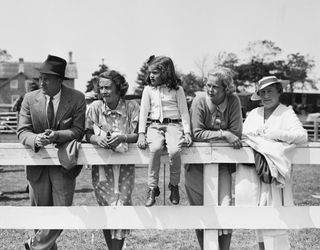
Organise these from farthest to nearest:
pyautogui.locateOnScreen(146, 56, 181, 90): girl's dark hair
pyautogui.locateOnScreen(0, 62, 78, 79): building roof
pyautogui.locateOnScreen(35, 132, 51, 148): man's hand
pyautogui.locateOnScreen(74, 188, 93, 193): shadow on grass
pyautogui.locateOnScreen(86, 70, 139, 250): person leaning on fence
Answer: pyautogui.locateOnScreen(0, 62, 78, 79): building roof
pyautogui.locateOnScreen(74, 188, 93, 193): shadow on grass
pyautogui.locateOnScreen(146, 56, 181, 90): girl's dark hair
pyautogui.locateOnScreen(86, 70, 139, 250): person leaning on fence
pyautogui.locateOnScreen(35, 132, 51, 148): man's hand

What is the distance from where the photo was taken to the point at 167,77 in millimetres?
4375

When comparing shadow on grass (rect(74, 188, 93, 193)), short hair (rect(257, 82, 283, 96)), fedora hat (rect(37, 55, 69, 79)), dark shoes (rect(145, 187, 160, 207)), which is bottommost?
shadow on grass (rect(74, 188, 93, 193))

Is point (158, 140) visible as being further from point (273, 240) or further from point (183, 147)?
point (273, 240)

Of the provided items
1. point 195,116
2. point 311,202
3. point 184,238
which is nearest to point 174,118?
point 195,116

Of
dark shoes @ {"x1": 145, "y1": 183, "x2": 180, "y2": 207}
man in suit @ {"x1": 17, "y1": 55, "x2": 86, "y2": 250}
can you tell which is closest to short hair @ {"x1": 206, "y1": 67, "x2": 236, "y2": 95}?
dark shoes @ {"x1": 145, "y1": 183, "x2": 180, "y2": 207}

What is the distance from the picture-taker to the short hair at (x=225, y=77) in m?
4.17

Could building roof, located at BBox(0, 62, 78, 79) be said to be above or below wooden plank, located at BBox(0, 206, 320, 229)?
above

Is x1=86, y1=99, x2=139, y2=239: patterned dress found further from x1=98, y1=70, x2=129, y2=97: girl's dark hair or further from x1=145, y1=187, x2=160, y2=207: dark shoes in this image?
x1=145, y1=187, x2=160, y2=207: dark shoes

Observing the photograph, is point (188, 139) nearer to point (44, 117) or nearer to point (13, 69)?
point (44, 117)

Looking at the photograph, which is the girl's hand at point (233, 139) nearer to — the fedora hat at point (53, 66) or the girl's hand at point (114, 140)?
the girl's hand at point (114, 140)

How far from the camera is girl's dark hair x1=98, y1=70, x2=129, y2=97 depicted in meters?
4.26

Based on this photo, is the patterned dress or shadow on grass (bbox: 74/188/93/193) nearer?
the patterned dress

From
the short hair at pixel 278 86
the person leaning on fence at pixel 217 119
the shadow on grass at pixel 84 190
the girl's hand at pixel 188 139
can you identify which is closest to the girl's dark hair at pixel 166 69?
the person leaning on fence at pixel 217 119

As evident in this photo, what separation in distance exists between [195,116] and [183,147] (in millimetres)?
323
